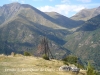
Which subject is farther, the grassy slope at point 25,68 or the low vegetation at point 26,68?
the low vegetation at point 26,68

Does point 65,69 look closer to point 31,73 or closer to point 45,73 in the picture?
point 45,73

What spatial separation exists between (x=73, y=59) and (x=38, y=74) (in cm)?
9231

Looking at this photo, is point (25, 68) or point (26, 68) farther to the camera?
point (26, 68)

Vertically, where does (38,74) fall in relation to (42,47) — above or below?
below

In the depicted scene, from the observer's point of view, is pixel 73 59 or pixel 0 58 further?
pixel 73 59

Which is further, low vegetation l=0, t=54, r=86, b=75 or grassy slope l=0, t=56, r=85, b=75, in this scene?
low vegetation l=0, t=54, r=86, b=75

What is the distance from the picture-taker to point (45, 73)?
46969mm

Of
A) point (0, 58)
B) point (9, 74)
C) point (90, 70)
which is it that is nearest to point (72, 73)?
point (90, 70)

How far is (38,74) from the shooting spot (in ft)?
147

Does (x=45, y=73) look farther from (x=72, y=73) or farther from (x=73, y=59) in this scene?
(x=73, y=59)

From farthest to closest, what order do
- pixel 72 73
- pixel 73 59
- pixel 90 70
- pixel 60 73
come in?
pixel 73 59 < pixel 90 70 < pixel 72 73 < pixel 60 73

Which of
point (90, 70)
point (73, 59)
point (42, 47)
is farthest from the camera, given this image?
point (73, 59)

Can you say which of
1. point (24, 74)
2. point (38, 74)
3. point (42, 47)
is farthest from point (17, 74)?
point (42, 47)

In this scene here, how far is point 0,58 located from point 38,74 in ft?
81.9
